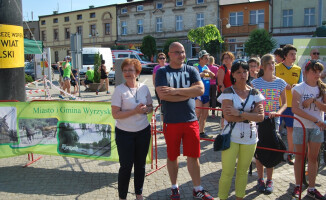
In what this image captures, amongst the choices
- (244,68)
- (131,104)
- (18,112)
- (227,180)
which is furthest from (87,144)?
(244,68)

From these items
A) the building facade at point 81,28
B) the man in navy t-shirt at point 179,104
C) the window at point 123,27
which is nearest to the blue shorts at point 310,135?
the man in navy t-shirt at point 179,104

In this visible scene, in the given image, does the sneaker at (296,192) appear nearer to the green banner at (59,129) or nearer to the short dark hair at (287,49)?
the green banner at (59,129)

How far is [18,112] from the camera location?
5199 mm

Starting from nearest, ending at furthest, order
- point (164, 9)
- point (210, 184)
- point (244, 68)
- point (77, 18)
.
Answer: point (244, 68), point (210, 184), point (164, 9), point (77, 18)

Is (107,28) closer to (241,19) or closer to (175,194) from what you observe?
(241,19)

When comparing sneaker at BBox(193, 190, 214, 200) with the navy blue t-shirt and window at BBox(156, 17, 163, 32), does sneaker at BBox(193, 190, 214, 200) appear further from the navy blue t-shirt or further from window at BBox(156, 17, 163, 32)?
window at BBox(156, 17, 163, 32)

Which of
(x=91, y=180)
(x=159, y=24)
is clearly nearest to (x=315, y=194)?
(x=91, y=180)

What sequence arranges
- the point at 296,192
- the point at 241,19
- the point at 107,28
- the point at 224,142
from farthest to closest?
the point at 107,28, the point at 241,19, the point at 296,192, the point at 224,142

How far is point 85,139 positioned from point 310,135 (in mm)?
3376

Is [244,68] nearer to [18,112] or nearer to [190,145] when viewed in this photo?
[190,145]

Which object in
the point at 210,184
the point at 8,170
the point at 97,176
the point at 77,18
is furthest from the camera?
the point at 77,18

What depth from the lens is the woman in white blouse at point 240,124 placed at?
3348 millimetres

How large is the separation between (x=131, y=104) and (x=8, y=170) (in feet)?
9.77

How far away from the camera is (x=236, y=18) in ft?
124
